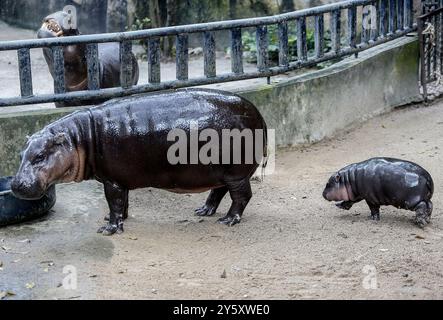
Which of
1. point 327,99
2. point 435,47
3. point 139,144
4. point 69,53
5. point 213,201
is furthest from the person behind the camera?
point 435,47

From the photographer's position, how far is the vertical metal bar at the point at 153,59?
7387 mm

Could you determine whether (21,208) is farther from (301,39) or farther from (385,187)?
(301,39)

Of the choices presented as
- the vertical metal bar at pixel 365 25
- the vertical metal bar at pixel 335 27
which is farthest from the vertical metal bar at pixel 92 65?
the vertical metal bar at pixel 365 25

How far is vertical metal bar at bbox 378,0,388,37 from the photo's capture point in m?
9.35

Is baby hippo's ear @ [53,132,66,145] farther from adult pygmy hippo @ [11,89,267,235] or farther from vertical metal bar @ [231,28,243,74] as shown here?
vertical metal bar @ [231,28,243,74]

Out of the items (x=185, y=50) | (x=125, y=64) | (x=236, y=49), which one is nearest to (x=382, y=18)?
(x=236, y=49)

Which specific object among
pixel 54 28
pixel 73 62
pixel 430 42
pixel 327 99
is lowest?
pixel 327 99

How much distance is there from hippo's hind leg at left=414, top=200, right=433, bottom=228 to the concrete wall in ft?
7.78

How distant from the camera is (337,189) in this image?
6590 millimetres

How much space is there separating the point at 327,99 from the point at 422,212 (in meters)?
2.84

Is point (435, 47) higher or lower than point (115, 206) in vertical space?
higher

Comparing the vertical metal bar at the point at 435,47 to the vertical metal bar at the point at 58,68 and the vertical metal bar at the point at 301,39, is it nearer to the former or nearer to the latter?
the vertical metal bar at the point at 301,39
